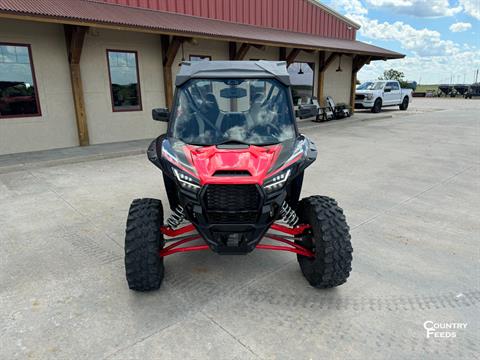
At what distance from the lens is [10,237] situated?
3.97 metres

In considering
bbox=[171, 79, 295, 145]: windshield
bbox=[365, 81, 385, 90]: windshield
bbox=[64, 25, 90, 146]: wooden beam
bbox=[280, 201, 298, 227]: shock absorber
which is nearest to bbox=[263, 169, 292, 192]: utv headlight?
bbox=[280, 201, 298, 227]: shock absorber

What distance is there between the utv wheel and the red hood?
0.68m

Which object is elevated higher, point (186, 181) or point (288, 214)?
point (186, 181)

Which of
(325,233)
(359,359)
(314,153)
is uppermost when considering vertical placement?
(314,153)

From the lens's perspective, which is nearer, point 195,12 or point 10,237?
point 10,237

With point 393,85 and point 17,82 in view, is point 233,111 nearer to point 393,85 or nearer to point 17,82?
point 17,82

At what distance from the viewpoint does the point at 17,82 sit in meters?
8.32

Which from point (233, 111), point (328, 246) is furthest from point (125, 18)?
point (328, 246)

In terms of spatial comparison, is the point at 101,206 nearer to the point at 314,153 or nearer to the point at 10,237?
the point at 10,237

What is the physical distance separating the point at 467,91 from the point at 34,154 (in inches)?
1847

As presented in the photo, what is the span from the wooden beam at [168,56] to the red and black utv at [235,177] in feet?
24.0

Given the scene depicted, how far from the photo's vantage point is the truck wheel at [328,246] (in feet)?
8.96

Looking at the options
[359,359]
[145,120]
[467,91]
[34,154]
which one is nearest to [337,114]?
[145,120]

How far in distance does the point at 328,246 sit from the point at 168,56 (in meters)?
9.49
